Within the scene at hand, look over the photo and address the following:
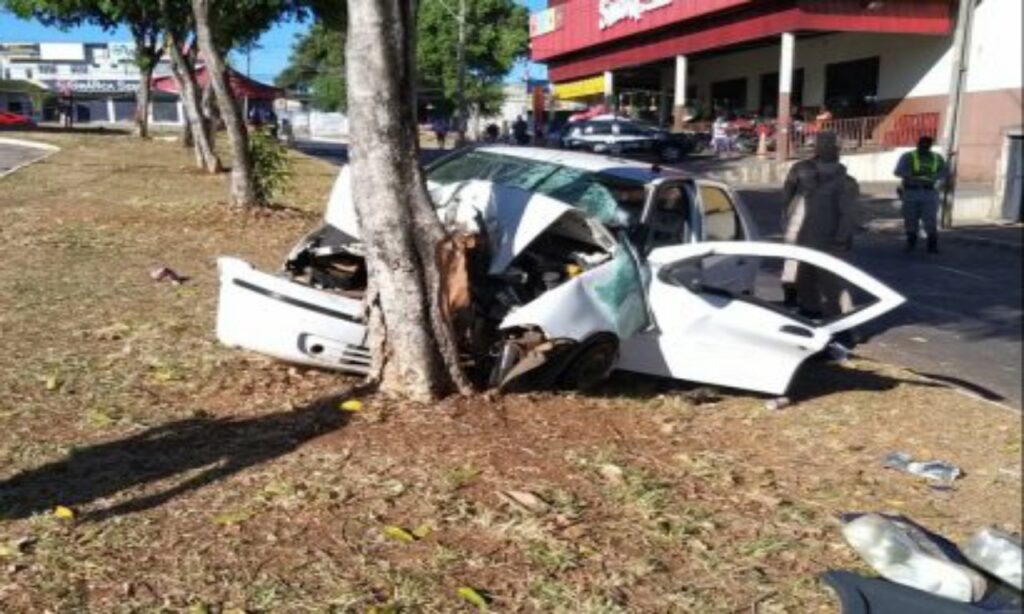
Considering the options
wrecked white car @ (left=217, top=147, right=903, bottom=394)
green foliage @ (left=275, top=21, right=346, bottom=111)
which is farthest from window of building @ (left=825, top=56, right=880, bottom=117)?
green foliage @ (left=275, top=21, right=346, bottom=111)

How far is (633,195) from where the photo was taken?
681cm

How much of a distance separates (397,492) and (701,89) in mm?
40422

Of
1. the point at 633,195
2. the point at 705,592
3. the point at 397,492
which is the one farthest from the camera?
the point at 633,195

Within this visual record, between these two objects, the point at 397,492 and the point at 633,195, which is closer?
the point at 397,492

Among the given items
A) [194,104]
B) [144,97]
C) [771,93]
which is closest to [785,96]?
[771,93]

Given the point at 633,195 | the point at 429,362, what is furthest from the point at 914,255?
the point at 429,362

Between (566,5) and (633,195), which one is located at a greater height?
(566,5)

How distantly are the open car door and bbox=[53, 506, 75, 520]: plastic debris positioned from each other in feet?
10.0

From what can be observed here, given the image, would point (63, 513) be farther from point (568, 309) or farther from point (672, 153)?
point (672, 153)

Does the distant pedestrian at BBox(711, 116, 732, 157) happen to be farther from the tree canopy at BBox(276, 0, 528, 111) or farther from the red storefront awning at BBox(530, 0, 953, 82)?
the tree canopy at BBox(276, 0, 528, 111)

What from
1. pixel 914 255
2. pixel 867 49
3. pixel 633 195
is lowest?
pixel 914 255

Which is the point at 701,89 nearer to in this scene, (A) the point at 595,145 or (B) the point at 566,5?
(B) the point at 566,5

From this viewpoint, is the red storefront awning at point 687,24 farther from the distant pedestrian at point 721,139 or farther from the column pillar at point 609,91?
the distant pedestrian at point 721,139

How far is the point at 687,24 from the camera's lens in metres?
34.6
